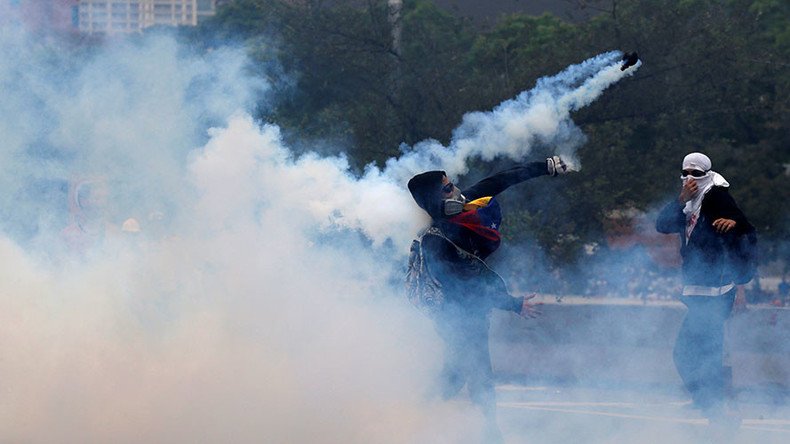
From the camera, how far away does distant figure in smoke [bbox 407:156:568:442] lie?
716 centimetres

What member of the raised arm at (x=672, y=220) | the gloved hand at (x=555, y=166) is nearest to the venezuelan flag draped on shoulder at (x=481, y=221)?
the gloved hand at (x=555, y=166)

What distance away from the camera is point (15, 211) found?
393 inches

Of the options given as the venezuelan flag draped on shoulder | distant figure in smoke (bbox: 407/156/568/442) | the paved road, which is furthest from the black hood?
the paved road

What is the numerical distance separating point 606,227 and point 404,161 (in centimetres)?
657

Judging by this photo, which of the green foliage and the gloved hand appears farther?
the green foliage

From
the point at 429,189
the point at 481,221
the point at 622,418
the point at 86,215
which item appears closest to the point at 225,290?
the point at 429,189

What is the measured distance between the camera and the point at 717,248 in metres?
7.37

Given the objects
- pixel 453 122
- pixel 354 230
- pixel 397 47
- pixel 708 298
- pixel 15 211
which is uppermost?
pixel 397 47

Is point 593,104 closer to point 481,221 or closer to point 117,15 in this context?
point 117,15

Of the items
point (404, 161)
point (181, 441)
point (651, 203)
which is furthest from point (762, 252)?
point (181, 441)

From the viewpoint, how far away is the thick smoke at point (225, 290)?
7504 mm

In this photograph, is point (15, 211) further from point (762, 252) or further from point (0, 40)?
point (762, 252)

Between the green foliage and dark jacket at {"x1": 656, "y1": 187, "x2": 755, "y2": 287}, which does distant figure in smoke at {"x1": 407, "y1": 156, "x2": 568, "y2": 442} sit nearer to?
dark jacket at {"x1": 656, "y1": 187, "x2": 755, "y2": 287}

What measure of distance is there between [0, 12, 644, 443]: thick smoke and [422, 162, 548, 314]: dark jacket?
0.68 m
